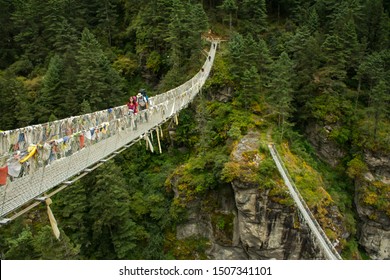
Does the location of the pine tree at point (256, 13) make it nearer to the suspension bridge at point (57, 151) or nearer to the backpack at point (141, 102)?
the suspension bridge at point (57, 151)

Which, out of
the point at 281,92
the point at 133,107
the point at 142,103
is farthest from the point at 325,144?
the point at 133,107

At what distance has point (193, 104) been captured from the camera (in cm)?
2550

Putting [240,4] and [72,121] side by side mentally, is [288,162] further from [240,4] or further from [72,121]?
[240,4]

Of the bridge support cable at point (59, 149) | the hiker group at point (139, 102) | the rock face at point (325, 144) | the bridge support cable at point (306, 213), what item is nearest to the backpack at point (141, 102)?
the hiker group at point (139, 102)

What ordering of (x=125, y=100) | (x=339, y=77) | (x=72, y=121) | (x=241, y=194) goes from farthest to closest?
(x=125, y=100) → (x=339, y=77) → (x=241, y=194) → (x=72, y=121)

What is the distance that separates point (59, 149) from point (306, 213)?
43.6 feet

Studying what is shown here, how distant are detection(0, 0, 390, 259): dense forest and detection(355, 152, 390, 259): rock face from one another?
15.3 inches

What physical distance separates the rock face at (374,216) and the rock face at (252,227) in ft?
22.8

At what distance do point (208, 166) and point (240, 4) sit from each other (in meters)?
16.5

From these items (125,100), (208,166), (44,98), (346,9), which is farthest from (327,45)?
(44,98)

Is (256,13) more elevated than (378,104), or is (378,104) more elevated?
(256,13)

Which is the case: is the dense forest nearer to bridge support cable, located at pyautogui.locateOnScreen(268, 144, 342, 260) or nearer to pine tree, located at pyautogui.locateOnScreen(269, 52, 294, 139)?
pine tree, located at pyautogui.locateOnScreen(269, 52, 294, 139)

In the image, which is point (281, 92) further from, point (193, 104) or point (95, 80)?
point (95, 80)
